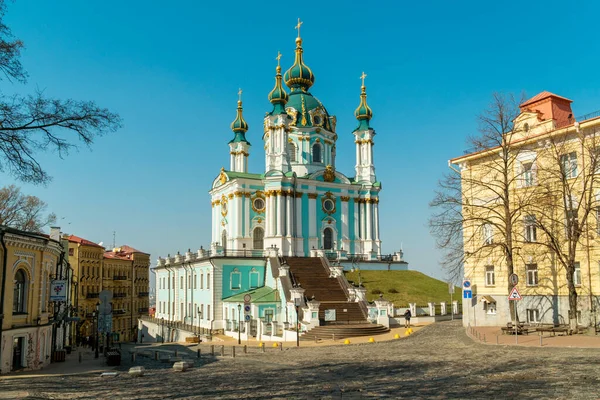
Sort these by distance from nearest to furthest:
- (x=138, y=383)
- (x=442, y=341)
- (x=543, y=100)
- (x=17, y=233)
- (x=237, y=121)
Result: (x=138, y=383) → (x=17, y=233) → (x=442, y=341) → (x=543, y=100) → (x=237, y=121)

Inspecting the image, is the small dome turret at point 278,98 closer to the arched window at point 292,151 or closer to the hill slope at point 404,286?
the arched window at point 292,151

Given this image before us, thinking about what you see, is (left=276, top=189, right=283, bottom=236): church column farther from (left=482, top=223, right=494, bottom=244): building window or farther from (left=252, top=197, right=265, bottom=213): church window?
(left=482, top=223, right=494, bottom=244): building window

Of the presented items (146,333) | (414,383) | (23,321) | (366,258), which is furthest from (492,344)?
(146,333)

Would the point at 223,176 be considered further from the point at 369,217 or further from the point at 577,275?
the point at 577,275

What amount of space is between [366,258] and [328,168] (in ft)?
32.0

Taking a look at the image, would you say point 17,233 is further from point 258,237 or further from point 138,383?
point 258,237

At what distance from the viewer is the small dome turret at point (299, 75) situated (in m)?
63.7

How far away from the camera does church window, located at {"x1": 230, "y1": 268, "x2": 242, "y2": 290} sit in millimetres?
47509

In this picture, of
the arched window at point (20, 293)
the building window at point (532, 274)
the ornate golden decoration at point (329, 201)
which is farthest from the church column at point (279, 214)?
the arched window at point (20, 293)

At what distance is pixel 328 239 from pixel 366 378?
4086 centimetres

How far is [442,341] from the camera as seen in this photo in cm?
2855

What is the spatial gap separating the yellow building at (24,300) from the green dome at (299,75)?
4106 cm

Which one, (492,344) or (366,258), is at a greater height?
(366,258)

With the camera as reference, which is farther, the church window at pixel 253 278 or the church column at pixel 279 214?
the church column at pixel 279 214
